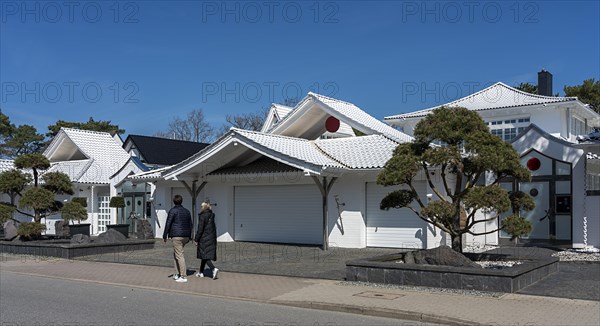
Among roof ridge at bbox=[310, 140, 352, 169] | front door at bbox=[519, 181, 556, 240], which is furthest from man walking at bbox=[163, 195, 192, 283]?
front door at bbox=[519, 181, 556, 240]

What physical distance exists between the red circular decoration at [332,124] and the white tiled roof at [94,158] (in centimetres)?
1157

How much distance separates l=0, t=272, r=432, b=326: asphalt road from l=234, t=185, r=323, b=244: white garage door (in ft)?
32.9

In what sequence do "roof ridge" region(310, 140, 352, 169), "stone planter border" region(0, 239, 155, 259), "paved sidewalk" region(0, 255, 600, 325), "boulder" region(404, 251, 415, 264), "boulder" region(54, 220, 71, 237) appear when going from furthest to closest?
"boulder" region(54, 220, 71, 237) → "roof ridge" region(310, 140, 352, 169) → "stone planter border" region(0, 239, 155, 259) → "boulder" region(404, 251, 415, 264) → "paved sidewalk" region(0, 255, 600, 325)

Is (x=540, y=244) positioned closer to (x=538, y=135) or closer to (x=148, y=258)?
(x=538, y=135)

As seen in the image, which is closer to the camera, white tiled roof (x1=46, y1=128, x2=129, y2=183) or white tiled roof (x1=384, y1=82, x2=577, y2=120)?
white tiled roof (x1=384, y1=82, x2=577, y2=120)

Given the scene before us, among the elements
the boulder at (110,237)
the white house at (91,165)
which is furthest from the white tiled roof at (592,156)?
the white house at (91,165)

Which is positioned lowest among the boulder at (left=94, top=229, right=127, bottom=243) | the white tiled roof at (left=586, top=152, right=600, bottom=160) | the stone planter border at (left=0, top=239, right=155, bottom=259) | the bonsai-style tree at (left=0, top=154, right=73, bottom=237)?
the stone planter border at (left=0, top=239, right=155, bottom=259)

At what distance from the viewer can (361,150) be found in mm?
21562

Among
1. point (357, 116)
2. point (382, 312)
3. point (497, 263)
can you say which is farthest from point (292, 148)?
point (382, 312)

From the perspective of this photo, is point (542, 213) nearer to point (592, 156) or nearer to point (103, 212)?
point (592, 156)

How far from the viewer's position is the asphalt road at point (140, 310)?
352 inches

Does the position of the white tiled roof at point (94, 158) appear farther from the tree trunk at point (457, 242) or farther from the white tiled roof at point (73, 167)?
the tree trunk at point (457, 242)

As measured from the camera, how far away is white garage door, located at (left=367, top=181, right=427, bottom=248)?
63.6 feet

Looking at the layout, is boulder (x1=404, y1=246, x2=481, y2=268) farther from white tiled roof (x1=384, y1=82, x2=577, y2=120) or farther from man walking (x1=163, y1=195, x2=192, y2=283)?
white tiled roof (x1=384, y1=82, x2=577, y2=120)
